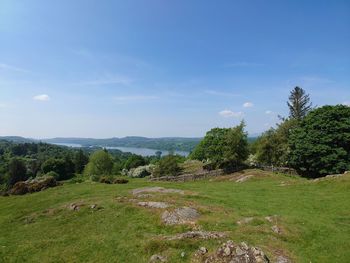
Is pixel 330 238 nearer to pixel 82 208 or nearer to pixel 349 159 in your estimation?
pixel 82 208

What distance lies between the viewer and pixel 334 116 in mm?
47406

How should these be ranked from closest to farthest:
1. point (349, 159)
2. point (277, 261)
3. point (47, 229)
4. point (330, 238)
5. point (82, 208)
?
point (277, 261)
point (330, 238)
point (47, 229)
point (82, 208)
point (349, 159)

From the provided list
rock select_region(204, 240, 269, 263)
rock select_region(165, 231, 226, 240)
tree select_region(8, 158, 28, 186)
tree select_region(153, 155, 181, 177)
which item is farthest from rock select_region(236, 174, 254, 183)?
tree select_region(8, 158, 28, 186)

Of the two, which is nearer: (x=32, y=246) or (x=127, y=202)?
(x=32, y=246)

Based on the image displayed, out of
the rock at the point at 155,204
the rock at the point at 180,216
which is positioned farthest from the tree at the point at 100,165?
the rock at the point at 180,216

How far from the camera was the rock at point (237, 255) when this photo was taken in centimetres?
1380

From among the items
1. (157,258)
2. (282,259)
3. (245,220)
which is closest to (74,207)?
(157,258)

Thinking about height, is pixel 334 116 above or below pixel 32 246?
above

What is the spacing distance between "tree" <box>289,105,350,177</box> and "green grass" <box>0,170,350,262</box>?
1383 cm

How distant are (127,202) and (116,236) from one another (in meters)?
7.44

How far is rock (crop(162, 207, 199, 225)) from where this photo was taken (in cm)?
2041

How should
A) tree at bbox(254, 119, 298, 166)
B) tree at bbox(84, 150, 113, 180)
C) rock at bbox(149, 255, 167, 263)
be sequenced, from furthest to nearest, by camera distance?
tree at bbox(84, 150, 113, 180) < tree at bbox(254, 119, 298, 166) < rock at bbox(149, 255, 167, 263)

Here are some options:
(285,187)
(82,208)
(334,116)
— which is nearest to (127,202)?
(82,208)

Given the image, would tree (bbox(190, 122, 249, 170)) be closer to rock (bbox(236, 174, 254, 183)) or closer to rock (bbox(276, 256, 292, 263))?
rock (bbox(236, 174, 254, 183))
